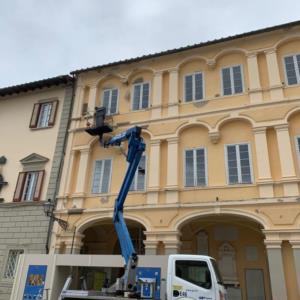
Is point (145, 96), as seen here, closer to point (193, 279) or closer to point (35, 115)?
point (35, 115)

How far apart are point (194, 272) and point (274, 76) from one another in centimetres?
952

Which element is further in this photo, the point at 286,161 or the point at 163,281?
the point at 286,161

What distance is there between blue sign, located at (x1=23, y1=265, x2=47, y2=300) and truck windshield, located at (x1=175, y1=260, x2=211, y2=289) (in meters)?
4.61

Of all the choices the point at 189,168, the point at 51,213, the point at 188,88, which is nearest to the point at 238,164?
the point at 189,168

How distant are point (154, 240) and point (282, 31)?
1124cm

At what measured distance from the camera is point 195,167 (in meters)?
14.2

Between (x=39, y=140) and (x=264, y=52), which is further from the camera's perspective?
(x=39, y=140)

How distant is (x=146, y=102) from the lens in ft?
54.9

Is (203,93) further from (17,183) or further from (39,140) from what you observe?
(17,183)

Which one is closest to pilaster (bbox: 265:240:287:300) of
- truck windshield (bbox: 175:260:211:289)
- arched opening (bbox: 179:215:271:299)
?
arched opening (bbox: 179:215:271:299)

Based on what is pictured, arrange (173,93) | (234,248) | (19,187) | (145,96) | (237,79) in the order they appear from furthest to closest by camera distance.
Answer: (145,96)
(19,187)
(173,93)
(237,79)
(234,248)

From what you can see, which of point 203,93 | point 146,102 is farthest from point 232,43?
point 146,102

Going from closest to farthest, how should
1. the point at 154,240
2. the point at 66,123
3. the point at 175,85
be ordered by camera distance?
the point at 154,240 < the point at 175,85 < the point at 66,123

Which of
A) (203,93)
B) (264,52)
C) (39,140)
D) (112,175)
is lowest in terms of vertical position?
(112,175)
